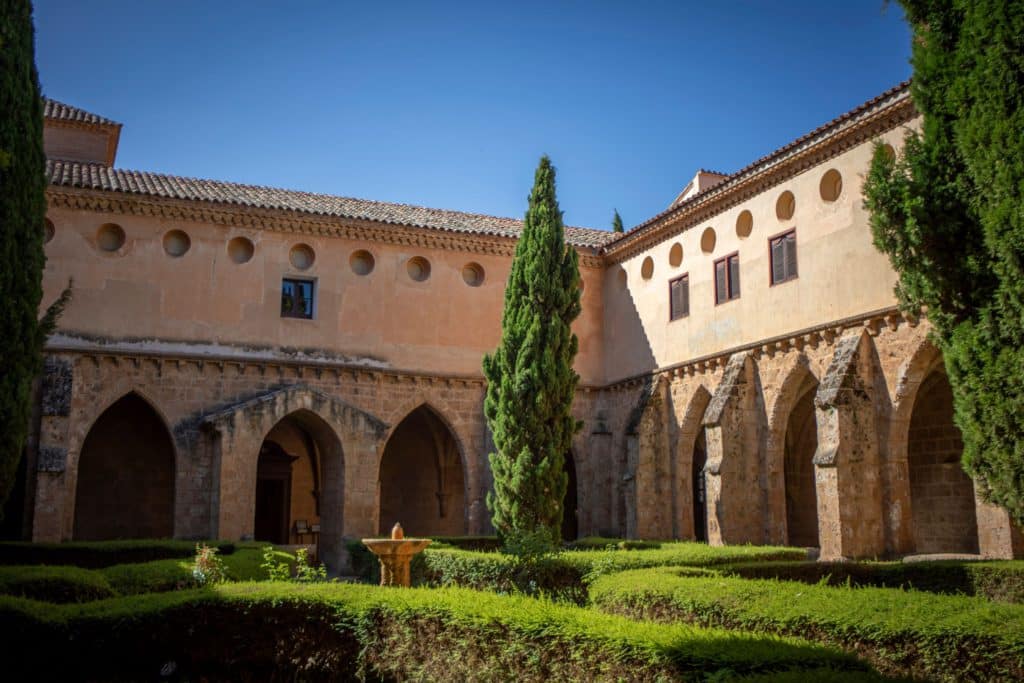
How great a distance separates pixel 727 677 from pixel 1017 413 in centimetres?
616

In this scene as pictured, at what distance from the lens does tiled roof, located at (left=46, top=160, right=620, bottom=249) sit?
21578mm

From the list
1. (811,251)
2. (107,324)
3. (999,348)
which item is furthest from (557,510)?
(107,324)

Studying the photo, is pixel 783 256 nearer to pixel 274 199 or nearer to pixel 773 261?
pixel 773 261

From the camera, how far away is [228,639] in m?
9.15

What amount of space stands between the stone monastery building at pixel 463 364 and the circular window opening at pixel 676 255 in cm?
8

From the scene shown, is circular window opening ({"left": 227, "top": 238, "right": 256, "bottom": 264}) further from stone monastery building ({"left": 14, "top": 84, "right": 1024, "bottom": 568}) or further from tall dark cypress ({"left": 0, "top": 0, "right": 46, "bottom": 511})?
tall dark cypress ({"left": 0, "top": 0, "right": 46, "bottom": 511})

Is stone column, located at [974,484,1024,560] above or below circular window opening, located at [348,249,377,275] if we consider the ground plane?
below

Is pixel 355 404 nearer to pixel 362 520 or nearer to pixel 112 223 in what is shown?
pixel 362 520

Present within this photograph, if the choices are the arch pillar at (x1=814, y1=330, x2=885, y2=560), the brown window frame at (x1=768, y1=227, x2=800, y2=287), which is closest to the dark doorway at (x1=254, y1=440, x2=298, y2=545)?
the brown window frame at (x1=768, y1=227, x2=800, y2=287)

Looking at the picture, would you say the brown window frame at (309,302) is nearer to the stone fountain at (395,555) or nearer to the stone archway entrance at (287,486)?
the stone archway entrance at (287,486)

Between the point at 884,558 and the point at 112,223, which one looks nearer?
the point at 884,558

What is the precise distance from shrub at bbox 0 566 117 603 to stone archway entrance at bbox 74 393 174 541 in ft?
40.9

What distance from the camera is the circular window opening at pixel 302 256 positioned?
75.0 feet

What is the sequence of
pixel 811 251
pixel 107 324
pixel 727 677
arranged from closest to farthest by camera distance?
pixel 727 677 < pixel 811 251 < pixel 107 324
